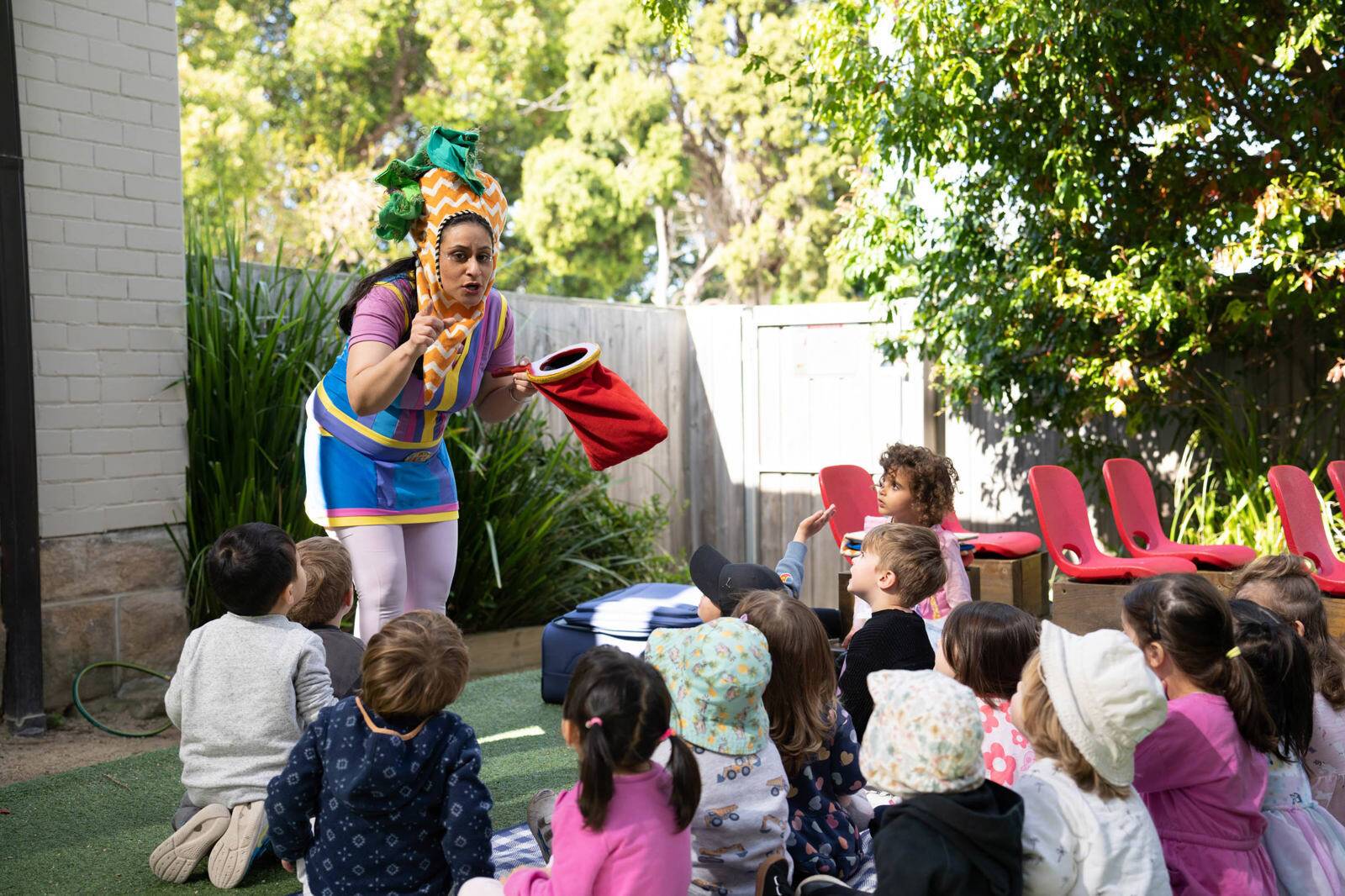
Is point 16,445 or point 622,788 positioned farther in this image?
point 16,445

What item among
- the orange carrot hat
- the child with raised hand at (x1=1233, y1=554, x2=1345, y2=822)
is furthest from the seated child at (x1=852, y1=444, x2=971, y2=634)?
the orange carrot hat

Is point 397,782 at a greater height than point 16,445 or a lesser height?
lesser

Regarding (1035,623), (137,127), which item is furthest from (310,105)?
(1035,623)

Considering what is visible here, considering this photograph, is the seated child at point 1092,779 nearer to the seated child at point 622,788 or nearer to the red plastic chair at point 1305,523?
the seated child at point 622,788

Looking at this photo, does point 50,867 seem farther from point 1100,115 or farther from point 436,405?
point 1100,115

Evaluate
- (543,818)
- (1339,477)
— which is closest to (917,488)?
(543,818)

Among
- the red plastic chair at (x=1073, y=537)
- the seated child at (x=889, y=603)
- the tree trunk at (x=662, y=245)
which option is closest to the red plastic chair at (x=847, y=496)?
the red plastic chair at (x=1073, y=537)

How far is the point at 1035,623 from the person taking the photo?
8.47ft

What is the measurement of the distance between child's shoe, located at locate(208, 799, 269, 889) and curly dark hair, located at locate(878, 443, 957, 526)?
2282 mm

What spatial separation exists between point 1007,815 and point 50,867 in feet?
7.43

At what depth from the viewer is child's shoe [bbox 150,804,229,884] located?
8.84ft

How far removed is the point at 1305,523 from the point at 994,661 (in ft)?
→ 11.1

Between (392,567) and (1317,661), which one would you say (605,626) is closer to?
(392,567)

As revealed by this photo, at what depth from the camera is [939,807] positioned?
1.77m
